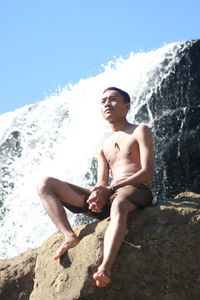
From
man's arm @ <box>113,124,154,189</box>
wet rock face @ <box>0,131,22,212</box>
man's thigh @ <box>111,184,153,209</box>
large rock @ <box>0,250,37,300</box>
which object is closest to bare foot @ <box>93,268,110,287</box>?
man's thigh @ <box>111,184,153,209</box>

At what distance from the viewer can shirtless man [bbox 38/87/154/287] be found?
4.02 metres

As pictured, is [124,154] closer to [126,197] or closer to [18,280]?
[126,197]

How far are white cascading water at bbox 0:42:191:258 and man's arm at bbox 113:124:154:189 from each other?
6437 millimetres

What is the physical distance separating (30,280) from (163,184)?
5.91 meters

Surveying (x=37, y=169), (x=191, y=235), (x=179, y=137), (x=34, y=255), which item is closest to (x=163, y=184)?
(x=179, y=137)

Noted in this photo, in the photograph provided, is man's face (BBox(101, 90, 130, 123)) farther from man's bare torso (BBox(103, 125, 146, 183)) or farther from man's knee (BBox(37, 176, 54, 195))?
man's knee (BBox(37, 176, 54, 195))

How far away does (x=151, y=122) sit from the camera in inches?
448

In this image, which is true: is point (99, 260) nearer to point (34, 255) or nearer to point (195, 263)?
point (195, 263)

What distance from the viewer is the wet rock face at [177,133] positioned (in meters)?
11.1

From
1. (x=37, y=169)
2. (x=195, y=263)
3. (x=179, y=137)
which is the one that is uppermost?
(x=37, y=169)

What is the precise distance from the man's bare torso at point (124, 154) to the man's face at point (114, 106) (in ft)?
0.49

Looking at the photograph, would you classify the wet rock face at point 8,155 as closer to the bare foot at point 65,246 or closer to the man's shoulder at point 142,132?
the man's shoulder at point 142,132

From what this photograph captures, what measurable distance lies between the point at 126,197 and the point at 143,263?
0.47 meters

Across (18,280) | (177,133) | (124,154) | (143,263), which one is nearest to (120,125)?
(124,154)
